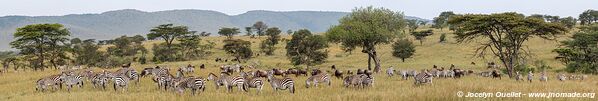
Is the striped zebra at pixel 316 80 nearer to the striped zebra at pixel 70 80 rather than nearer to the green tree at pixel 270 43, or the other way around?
the striped zebra at pixel 70 80

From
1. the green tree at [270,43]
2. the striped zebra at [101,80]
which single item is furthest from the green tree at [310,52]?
A: the striped zebra at [101,80]

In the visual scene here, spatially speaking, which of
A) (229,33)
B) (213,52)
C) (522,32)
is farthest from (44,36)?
(229,33)

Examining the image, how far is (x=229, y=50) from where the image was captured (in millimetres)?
85250

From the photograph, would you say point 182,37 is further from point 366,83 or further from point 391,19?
point 366,83

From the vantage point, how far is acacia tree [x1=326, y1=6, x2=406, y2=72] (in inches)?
1875

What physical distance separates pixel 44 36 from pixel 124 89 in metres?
31.2

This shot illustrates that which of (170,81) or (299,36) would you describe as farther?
(299,36)

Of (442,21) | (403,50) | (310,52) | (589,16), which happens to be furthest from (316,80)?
(589,16)

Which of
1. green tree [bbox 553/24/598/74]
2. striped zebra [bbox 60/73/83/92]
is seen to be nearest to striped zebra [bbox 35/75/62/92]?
striped zebra [bbox 60/73/83/92]

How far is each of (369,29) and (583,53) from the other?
23660 mm

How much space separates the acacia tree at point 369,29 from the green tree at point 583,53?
57.4 ft

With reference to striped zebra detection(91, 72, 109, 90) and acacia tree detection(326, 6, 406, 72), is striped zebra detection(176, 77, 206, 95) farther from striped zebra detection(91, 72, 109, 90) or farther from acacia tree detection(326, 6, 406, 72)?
acacia tree detection(326, 6, 406, 72)

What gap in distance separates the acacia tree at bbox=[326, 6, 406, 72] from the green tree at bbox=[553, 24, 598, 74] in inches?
688

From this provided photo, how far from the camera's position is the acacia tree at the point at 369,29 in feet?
156
